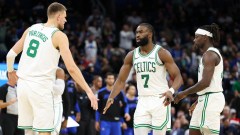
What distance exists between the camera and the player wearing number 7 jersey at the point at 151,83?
987 centimetres

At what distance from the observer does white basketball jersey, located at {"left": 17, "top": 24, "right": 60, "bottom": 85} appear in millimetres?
8641

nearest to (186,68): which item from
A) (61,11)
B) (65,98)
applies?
(65,98)

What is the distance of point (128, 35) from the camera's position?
22688mm

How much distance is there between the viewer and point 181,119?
56.3ft

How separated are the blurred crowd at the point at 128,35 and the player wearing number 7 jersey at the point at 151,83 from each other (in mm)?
5526

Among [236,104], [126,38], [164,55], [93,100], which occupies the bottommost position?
[93,100]

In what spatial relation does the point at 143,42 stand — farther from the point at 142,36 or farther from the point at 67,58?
the point at 67,58

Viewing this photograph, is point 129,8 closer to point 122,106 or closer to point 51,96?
point 122,106

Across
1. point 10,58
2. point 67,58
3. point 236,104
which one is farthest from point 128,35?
point 67,58

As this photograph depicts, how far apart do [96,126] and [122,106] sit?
990 mm

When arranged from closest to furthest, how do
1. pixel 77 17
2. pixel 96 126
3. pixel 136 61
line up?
pixel 136 61 < pixel 96 126 < pixel 77 17

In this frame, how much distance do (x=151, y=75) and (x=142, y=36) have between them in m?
0.67

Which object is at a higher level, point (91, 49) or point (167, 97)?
point (91, 49)

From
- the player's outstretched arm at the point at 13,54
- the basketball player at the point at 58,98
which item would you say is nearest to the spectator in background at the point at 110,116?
the basketball player at the point at 58,98
